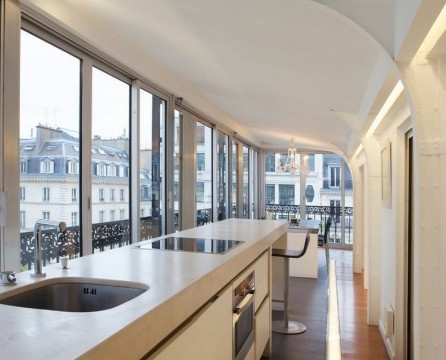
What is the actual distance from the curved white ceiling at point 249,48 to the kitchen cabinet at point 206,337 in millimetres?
1375

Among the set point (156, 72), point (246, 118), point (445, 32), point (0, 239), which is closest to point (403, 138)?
point (445, 32)

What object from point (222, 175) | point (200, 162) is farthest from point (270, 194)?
point (200, 162)

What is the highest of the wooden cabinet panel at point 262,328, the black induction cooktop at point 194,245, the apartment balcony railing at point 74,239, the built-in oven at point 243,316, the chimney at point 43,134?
the chimney at point 43,134

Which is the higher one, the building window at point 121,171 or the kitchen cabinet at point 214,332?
the building window at point 121,171

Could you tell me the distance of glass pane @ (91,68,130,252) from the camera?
3691 millimetres

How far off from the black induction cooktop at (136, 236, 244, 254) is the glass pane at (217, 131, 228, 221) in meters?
4.69

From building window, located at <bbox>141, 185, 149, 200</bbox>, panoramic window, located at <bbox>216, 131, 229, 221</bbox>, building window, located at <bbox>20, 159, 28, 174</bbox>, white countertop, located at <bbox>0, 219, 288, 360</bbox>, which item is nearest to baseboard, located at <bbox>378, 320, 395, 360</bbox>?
white countertop, located at <bbox>0, 219, 288, 360</bbox>

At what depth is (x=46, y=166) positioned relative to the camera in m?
3.06

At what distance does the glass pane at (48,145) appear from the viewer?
283cm

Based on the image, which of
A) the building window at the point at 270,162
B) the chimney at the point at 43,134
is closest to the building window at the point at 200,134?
the chimney at the point at 43,134

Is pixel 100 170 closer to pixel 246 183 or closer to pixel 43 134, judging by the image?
pixel 43 134

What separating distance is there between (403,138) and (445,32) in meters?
2.07

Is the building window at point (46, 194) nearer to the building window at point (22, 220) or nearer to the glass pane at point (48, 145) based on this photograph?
the glass pane at point (48, 145)

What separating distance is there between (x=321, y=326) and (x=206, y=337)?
3.00m
